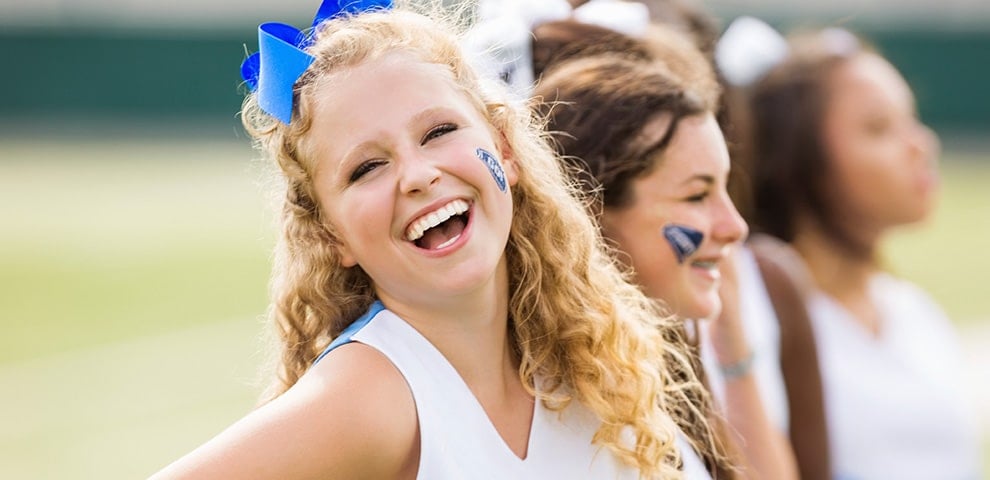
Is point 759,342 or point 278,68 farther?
point 759,342

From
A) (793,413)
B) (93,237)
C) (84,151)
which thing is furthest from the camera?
(84,151)

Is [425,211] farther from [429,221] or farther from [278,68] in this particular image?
[278,68]

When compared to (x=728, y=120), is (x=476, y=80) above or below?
above

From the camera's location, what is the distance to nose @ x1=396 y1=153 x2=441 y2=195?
2051 mm

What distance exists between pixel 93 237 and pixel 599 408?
43.1ft

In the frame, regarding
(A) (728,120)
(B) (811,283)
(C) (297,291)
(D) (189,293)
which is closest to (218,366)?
(D) (189,293)

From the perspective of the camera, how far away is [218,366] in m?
8.97

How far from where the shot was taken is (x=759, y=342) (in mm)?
3238

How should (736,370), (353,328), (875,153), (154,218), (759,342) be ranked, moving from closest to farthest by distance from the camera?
(353,328) < (736,370) < (759,342) < (875,153) < (154,218)

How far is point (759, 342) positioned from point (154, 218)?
1381cm

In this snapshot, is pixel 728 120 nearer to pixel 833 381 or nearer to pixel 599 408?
pixel 833 381

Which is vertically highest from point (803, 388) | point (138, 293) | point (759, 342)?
point (759, 342)

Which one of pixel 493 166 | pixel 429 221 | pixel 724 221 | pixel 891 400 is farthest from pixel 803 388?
pixel 429 221

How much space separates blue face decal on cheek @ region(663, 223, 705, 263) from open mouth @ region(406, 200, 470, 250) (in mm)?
582
